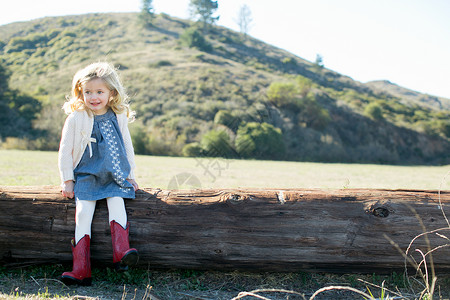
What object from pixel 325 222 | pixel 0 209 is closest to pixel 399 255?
pixel 325 222

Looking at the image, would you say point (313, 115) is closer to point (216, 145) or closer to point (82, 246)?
point (216, 145)

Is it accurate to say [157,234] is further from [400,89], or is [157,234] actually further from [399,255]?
[400,89]

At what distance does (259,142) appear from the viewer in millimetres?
24016

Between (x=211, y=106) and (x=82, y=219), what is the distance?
28153 millimetres

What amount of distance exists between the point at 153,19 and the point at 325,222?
67.3m

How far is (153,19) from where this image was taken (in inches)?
2516

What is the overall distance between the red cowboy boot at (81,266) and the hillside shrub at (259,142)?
19.5m

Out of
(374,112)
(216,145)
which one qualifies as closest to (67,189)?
(216,145)

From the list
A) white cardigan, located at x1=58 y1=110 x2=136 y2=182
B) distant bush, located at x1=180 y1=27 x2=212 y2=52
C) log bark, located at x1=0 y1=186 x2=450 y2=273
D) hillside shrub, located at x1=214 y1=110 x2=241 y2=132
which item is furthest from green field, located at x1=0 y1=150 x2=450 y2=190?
distant bush, located at x1=180 y1=27 x2=212 y2=52

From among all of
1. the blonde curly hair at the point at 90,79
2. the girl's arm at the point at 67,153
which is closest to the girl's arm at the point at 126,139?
the blonde curly hair at the point at 90,79

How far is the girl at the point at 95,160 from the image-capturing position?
2.60 meters

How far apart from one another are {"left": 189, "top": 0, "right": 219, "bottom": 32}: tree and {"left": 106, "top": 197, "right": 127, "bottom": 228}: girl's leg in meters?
69.7

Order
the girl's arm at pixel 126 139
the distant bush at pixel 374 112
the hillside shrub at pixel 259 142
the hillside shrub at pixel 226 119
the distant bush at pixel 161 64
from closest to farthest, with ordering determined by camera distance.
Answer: the girl's arm at pixel 126 139 < the hillside shrub at pixel 259 142 < the hillside shrub at pixel 226 119 < the distant bush at pixel 374 112 < the distant bush at pixel 161 64

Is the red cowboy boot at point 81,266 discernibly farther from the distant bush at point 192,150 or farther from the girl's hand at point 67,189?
the distant bush at point 192,150
